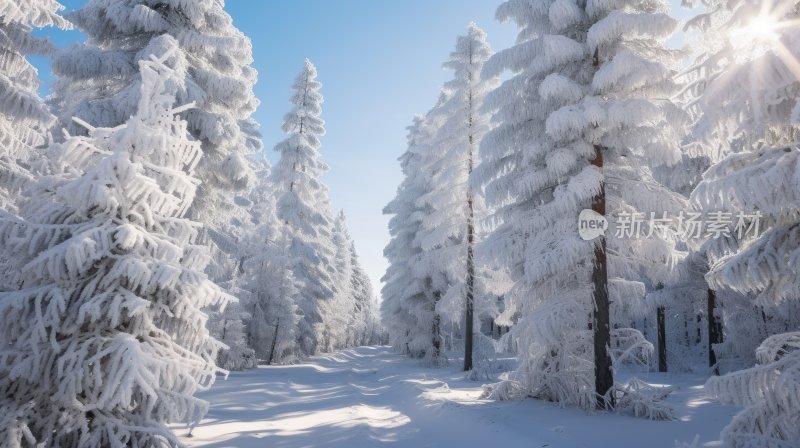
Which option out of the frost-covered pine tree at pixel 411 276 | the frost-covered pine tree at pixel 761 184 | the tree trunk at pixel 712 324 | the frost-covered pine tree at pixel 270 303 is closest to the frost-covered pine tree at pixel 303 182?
the frost-covered pine tree at pixel 270 303

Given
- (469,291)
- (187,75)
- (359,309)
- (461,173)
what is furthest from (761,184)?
(359,309)

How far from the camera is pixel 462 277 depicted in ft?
59.1

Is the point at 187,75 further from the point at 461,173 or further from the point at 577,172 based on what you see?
the point at 461,173

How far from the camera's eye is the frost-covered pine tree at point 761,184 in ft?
14.0

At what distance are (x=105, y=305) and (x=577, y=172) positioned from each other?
9.06 meters

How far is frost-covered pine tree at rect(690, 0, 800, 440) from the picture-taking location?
14.0 feet

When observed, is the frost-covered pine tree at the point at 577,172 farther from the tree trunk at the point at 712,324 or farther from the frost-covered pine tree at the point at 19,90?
the frost-covered pine tree at the point at 19,90

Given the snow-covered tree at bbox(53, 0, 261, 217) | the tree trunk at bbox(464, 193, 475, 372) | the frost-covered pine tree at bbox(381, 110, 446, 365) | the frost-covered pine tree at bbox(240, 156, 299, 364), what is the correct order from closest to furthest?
the snow-covered tree at bbox(53, 0, 261, 217), the tree trunk at bbox(464, 193, 475, 372), the frost-covered pine tree at bbox(381, 110, 446, 365), the frost-covered pine tree at bbox(240, 156, 299, 364)

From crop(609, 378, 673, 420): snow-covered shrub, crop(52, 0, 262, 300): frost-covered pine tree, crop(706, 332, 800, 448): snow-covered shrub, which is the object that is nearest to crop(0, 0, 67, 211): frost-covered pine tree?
crop(52, 0, 262, 300): frost-covered pine tree

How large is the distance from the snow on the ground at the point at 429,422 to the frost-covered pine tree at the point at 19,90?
573 centimetres

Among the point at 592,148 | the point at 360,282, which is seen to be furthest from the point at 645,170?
the point at 360,282

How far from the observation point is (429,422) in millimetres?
8852

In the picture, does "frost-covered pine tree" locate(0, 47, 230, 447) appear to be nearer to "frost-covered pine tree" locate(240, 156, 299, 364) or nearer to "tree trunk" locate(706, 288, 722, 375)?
"tree trunk" locate(706, 288, 722, 375)

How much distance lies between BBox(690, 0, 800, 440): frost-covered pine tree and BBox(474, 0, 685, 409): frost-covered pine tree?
11.7 ft
